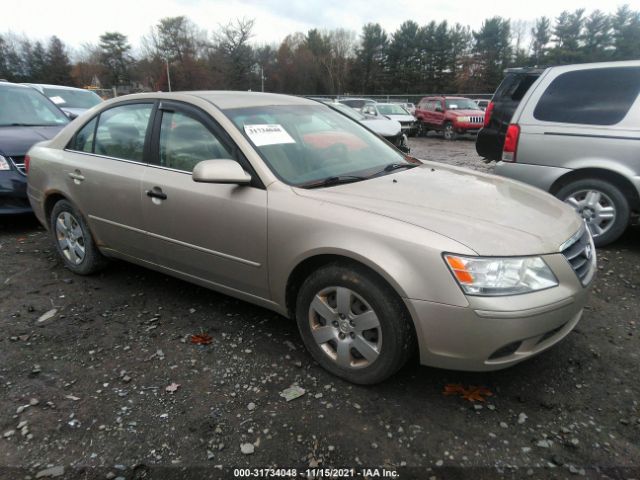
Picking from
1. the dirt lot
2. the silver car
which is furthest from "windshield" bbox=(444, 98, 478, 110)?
the dirt lot

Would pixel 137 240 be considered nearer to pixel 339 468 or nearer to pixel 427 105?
pixel 339 468

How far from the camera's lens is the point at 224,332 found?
329cm

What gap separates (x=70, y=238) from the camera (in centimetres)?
420

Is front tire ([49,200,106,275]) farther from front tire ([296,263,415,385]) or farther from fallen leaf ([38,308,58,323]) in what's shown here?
front tire ([296,263,415,385])

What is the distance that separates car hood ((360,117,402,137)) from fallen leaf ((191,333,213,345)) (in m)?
9.84

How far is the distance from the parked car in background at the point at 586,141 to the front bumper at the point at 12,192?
18.1 ft

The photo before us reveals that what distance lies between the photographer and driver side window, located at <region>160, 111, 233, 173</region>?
309 cm

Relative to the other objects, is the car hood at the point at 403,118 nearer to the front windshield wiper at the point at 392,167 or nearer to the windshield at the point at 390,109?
the windshield at the point at 390,109

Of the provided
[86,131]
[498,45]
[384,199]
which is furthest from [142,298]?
[498,45]

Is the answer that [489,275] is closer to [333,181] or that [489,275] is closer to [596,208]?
[333,181]

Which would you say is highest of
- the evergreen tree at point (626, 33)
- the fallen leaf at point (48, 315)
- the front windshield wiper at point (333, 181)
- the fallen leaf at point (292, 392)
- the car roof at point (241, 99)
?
the evergreen tree at point (626, 33)

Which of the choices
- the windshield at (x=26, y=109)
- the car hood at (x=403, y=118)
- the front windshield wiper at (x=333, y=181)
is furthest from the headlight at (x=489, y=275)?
the car hood at (x=403, y=118)

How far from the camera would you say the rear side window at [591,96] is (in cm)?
461

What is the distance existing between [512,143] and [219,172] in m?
3.70
